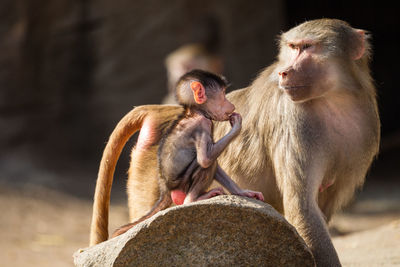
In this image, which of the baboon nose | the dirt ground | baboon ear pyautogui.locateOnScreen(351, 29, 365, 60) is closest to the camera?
the baboon nose

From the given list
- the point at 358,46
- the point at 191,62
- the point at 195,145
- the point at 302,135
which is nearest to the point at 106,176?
the point at 195,145

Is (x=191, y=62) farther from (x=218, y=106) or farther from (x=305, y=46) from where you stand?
(x=218, y=106)

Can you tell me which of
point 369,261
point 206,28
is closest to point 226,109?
point 369,261

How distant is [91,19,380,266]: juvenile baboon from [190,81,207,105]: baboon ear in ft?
1.13

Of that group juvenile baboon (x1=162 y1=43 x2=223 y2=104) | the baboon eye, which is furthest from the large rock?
juvenile baboon (x1=162 y1=43 x2=223 y2=104)

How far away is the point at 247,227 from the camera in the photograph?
93.6 inches

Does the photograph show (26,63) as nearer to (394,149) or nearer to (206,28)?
(206,28)

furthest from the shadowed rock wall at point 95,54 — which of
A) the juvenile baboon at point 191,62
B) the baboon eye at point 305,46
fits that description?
the baboon eye at point 305,46

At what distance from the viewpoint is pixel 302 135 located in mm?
2855

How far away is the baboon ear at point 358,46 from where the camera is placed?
2.98 meters

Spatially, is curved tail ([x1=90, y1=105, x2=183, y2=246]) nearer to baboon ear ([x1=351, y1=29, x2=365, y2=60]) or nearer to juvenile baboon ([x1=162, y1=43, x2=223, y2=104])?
baboon ear ([x1=351, y1=29, x2=365, y2=60])

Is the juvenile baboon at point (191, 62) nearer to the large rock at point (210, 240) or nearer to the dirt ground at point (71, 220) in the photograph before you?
the dirt ground at point (71, 220)

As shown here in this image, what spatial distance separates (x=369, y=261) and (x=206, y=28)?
475cm

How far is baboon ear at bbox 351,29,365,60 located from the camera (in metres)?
2.98
